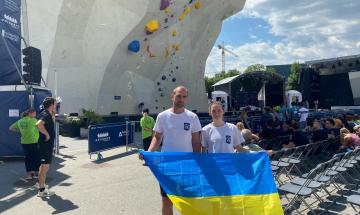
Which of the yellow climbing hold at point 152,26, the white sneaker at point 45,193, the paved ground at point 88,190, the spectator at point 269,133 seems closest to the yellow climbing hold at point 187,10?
the yellow climbing hold at point 152,26

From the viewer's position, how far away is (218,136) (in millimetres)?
5074

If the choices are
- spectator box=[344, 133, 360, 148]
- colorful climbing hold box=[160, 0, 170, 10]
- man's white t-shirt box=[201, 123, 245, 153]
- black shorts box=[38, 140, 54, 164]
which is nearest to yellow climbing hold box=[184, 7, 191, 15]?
colorful climbing hold box=[160, 0, 170, 10]

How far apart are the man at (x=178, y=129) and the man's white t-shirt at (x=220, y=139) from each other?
29cm

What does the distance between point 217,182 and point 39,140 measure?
4.48 metres

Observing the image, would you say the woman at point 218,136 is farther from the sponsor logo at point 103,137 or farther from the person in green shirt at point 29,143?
the sponsor logo at point 103,137

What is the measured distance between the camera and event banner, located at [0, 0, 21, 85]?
43.6 feet

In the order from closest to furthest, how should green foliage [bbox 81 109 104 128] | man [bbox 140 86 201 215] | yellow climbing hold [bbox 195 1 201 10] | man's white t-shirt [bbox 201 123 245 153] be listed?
man [bbox 140 86 201 215] → man's white t-shirt [bbox 201 123 245 153] → green foliage [bbox 81 109 104 128] → yellow climbing hold [bbox 195 1 201 10]

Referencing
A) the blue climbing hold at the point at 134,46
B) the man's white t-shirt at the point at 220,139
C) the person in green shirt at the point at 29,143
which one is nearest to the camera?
the man's white t-shirt at the point at 220,139

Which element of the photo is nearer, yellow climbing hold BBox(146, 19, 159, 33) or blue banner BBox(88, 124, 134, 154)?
blue banner BBox(88, 124, 134, 154)

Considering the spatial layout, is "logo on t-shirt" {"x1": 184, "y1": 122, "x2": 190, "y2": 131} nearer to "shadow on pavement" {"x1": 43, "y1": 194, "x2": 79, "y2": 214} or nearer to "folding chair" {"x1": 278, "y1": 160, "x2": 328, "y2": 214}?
"folding chair" {"x1": 278, "y1": 160, "x2": 328, "y2": 214}

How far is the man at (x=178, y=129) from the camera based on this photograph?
473 centimetres

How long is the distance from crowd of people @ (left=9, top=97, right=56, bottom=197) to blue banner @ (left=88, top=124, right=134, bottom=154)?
3009 millimetres

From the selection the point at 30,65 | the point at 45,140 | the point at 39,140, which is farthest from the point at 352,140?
the point at 30,65

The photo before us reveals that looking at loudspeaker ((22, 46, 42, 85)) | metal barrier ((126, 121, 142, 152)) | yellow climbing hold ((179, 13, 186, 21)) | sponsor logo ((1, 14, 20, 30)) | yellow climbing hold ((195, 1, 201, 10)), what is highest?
yellow climbing hold ((195, 1, 201, 10))
